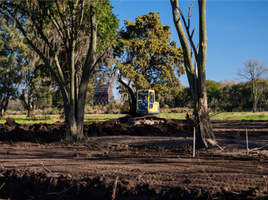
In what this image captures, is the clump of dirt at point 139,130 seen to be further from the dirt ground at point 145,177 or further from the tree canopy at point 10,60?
the tree canopy at point 10,60

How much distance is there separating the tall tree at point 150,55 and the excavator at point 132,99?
991 centimetres

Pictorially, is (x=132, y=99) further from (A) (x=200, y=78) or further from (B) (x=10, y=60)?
(B) (x=10, y=60)

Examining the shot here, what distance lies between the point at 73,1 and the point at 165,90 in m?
21.0

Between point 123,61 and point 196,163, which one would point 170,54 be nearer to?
point 123,61

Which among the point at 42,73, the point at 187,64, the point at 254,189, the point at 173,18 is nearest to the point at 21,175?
the point at 254,189

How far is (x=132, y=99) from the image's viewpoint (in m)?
17.3

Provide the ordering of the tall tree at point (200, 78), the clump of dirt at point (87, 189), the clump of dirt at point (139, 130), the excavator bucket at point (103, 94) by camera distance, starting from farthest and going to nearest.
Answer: the excavator bucket at point (103, 94) < the clump of dirt at point (139, 130) < the tall tree at point (200, 78) < the clump of dirt at point (87, 189)

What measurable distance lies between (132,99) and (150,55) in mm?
13855

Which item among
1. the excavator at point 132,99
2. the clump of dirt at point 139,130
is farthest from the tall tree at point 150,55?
the clump of dirt at point 139,130

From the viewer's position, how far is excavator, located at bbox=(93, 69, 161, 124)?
14578mm

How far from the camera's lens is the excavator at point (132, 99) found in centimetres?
1458

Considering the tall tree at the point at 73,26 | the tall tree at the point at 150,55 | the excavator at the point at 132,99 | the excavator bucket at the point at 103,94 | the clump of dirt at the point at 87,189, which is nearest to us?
the clump of dirt at the point at 87,189

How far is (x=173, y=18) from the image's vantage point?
7.96m

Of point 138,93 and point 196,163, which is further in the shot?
point 138,93
